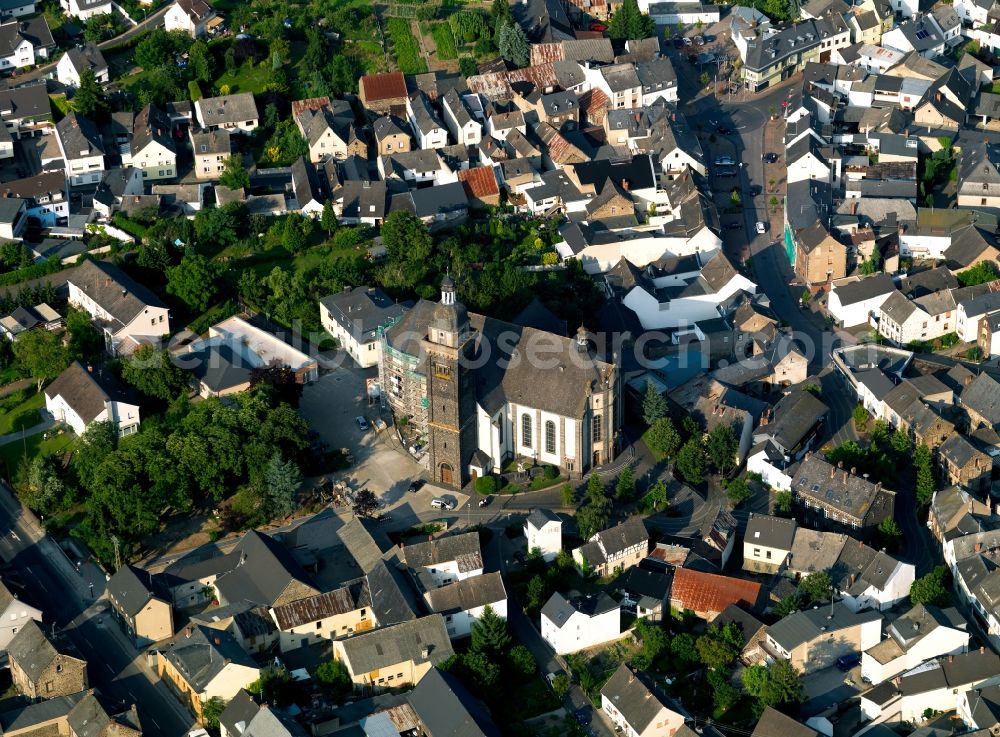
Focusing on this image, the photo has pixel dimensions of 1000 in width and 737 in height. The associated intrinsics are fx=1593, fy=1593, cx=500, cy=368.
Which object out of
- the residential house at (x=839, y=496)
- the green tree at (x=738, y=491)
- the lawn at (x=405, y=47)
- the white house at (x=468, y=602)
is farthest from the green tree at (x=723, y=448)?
the lawn at (x=405, y=47)

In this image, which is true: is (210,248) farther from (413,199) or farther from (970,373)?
(970,373)

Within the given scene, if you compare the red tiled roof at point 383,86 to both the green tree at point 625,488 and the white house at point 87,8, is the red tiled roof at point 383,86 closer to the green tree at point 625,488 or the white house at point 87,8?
the white house at point 87,8

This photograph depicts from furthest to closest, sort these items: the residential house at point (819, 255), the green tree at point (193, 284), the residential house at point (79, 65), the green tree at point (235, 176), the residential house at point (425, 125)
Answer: the residential house at point (79, 65) → the residential house at point (425, 125) → the green tree at point (235, 176) → the residential house at point (819, 255) → the green tree at point (193, 284)

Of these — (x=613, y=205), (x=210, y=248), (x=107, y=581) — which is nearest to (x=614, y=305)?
(x=613, y=205)

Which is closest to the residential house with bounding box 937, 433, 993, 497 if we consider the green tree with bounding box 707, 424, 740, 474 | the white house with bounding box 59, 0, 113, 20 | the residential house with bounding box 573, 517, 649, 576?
the green tree with bounding box 707, 424, 740, 474

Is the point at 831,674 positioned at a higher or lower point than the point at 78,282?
lower

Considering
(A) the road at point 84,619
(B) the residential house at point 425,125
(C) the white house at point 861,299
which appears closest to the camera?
(A) the road at point 84,619

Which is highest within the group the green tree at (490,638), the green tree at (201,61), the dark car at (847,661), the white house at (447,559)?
the green tree at (201,61)
